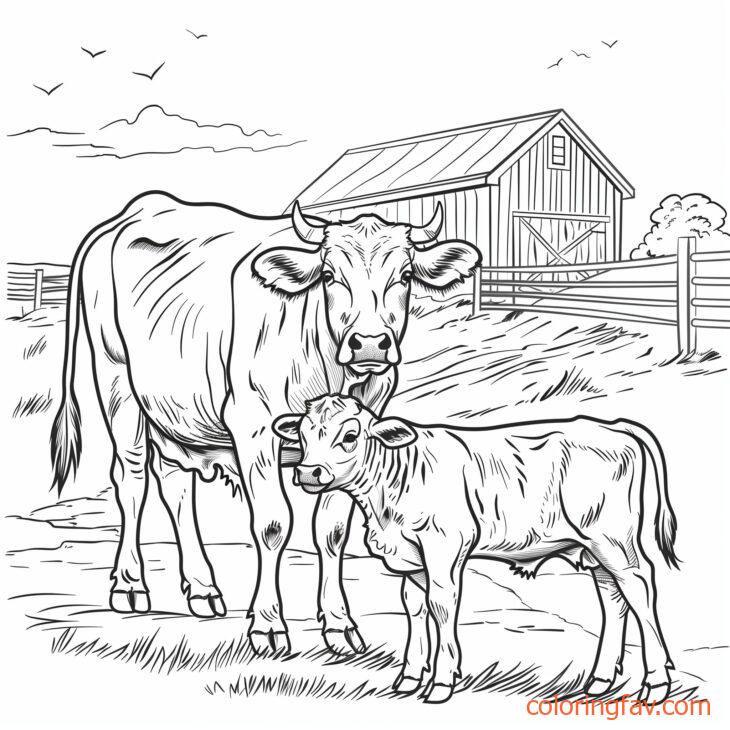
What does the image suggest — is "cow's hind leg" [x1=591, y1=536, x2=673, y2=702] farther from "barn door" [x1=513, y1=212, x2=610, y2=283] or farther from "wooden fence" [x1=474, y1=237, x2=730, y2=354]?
"barn door" [x1=513, y1=212, x2=610, y2=283]

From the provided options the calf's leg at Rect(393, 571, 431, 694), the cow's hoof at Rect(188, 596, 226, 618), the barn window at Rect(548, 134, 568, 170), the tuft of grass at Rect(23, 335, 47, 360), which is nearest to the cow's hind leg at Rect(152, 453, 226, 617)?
the cow's hoof at Rect(188, 596, 226, 618)

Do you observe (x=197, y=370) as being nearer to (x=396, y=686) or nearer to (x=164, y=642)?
(x=164, y=642)

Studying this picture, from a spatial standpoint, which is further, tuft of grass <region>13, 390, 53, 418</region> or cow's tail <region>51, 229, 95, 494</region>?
tuft of grass <region>13, 390, 53, 418</region>

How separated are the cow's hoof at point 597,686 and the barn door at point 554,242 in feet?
11.3

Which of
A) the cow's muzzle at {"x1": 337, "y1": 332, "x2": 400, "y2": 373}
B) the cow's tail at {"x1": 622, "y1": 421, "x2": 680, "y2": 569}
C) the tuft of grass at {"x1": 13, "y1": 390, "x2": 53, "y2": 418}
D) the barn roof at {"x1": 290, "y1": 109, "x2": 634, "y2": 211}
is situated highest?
the barn roof at {"x1": 290, "y1": 109, "x2": 634, "y2": 211}

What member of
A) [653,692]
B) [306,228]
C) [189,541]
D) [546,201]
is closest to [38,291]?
[189,541]

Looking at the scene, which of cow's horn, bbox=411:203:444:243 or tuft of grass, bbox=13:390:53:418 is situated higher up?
cow's horn, bbox=411:203:444:243

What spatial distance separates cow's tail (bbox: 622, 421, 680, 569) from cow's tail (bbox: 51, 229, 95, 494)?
140 inches

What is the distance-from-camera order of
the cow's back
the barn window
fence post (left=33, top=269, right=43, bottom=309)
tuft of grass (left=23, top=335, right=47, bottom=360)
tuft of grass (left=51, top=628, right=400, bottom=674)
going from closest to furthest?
tuft of grass (left=51, top=628, right=400, bottom=674) → the cow's back → tuft of grass (left=23, top=335, right=47, bottom=360) → fence post (left=33, top=269, right=43, bottom=309) → the barn window

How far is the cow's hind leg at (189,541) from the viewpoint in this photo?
643cm

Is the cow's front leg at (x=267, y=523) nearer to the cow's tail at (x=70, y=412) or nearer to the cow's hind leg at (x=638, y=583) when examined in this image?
the cow's tail at (x=70, y=412)

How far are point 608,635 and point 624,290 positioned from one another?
3008 mm

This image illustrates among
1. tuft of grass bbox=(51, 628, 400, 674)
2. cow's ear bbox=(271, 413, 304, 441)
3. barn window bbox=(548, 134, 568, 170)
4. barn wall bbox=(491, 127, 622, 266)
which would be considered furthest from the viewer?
barn window bbox=(548, 134, 568, 170)

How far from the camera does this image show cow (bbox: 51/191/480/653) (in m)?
5.73
